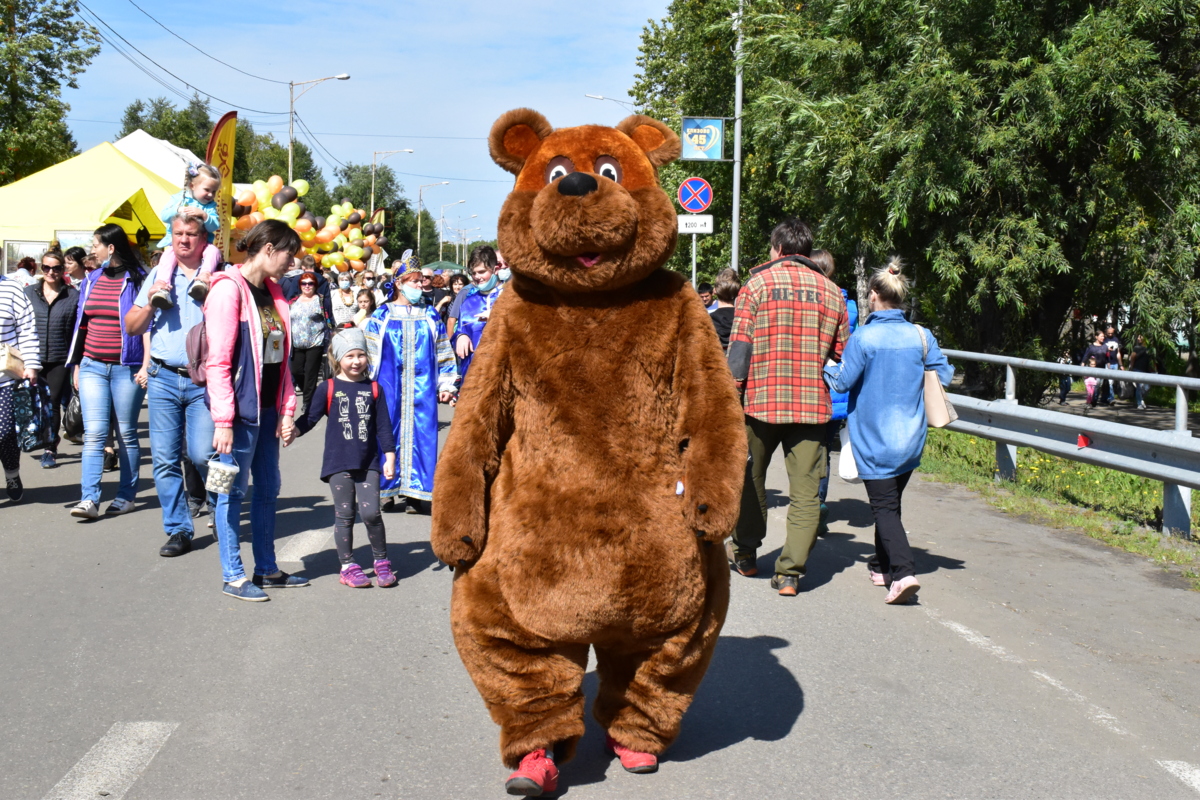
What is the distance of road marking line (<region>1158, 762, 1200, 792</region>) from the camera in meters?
3.90

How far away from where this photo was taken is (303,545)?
7613 mm

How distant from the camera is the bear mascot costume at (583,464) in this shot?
3.46 meters

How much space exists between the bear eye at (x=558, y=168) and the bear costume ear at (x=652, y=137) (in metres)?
0.27

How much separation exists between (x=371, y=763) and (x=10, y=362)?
587 centimetres

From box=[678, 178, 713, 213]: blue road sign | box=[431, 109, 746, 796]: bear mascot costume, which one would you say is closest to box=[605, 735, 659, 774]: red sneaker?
box=[431, 109, 746, 796]: bear mascot costume

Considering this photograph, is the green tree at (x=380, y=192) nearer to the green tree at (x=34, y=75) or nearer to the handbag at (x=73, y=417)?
the green tree at (x=34, y=75)

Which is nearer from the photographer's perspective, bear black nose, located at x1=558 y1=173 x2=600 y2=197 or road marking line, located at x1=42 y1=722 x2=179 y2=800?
bear black nose, located at x1=558 y1=173 x2=600 y2=197

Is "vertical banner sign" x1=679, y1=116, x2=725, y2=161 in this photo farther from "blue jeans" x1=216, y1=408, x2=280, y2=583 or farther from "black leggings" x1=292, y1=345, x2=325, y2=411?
"blue jeans" x1=216, y1=408, x2=280, y2=583

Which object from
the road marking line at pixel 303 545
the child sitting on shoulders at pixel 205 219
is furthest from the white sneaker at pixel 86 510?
the child sitting on shoulders at pixel 205 219

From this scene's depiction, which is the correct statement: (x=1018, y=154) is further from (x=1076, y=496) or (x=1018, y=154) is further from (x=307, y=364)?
(x=307, y=364)

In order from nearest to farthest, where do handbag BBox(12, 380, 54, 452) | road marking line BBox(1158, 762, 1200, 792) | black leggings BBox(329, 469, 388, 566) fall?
road marking line BBox(1158, 762, 1200, 792), black leggings BBox(329, 469, 388, 566), handbag BBox(12, 380, 54, 452)

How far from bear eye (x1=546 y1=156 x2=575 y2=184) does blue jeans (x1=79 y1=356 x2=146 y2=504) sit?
5.63m

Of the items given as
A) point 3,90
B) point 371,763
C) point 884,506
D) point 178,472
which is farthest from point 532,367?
point 3,90

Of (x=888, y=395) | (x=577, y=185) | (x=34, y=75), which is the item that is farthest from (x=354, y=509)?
(x=34, y=75)
